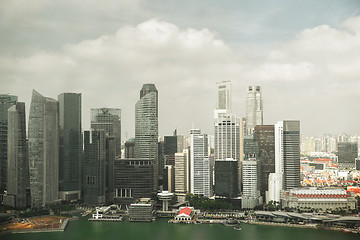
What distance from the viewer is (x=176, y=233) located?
8.79 m

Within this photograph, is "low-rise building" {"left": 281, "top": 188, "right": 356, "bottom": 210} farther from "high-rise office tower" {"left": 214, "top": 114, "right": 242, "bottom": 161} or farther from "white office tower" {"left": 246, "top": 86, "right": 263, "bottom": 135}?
"white office tower" {"left": 246, "top": 86, "right": 263, "bottom": 135}

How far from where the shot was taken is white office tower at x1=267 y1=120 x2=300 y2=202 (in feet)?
41.9

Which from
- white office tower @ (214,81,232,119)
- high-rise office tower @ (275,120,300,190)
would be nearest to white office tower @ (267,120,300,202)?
high-rise office tower @ (275,120,300,190)

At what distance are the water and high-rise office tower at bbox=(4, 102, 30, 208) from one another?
182 centimetres

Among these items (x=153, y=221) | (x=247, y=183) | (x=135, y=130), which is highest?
(x=135, y=130)

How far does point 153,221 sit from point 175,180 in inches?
140

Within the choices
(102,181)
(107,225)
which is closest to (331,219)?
(107,225)

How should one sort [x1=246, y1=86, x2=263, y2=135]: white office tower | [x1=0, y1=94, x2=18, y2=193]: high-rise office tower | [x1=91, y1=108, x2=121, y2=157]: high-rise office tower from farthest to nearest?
1. [x1=246, y1=86, x2=263, y2=135]: white office tower
2. [x1=91, y1=108, x2=121, y2=157]: high-rise office tower
3. [x1=0, y1=94, x2=18, y2=193]: high-rise office tower

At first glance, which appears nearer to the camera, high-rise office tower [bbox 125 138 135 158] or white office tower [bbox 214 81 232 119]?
high-rise office tower [bbox 125 138 135 158]

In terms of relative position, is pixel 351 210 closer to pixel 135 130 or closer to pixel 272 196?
pixel 272 196

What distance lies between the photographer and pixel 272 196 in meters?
12.2

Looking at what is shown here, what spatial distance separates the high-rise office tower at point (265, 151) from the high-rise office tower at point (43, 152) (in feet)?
21.3

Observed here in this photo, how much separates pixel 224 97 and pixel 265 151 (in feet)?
15.3

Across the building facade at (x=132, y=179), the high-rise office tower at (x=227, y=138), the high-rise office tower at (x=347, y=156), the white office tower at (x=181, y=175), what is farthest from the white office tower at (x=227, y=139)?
the high-rise office tower at (x=347, y=156)
